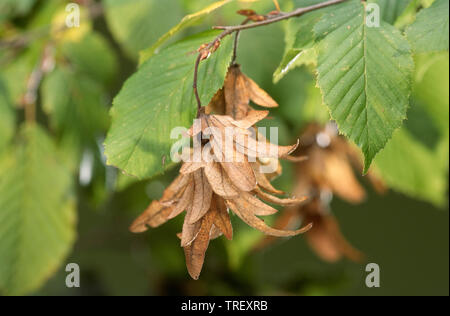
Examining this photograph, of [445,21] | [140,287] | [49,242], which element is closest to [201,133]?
[445,21]

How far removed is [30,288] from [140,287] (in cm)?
75

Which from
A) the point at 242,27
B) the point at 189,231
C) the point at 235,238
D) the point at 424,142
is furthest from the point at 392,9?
the point at 235,238

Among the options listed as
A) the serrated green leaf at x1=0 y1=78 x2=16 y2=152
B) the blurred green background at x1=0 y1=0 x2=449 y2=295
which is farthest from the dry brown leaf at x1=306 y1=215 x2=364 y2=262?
the serrated green leaf at x1=0 y1=78 x2=16 y2=152

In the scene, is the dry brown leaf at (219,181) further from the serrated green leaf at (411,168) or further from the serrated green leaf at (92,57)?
the serrated green leaf at (92,57)

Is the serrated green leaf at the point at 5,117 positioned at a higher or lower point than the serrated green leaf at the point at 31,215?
higher

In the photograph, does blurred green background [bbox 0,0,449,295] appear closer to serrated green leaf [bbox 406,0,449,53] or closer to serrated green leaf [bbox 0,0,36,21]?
serrated green leaf [bbox 0,0,36,21]

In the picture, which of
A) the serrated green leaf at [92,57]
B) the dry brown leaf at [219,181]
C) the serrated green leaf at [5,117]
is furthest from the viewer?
the serrated green leaf at [92,57]

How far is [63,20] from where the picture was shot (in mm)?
960

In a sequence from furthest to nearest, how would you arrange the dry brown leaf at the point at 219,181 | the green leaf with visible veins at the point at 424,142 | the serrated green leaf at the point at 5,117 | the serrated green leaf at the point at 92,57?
1. the serrated green leaf at the point at 92,57
2. the serrated green leaf at the point at 5,117
3. the green leaf with visible veins at the point at 424,142
4. the dry brown leaf at the point at 219,181

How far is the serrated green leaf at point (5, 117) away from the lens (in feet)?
2.85

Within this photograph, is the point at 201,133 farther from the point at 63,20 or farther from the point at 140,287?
the point at 140,287

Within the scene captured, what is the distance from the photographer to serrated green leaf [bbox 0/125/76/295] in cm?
93

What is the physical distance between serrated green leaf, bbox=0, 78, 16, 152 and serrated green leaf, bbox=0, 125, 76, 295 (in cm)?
5

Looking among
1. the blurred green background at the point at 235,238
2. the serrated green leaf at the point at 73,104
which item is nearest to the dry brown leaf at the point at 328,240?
the blurred green background at the point at 235,238
